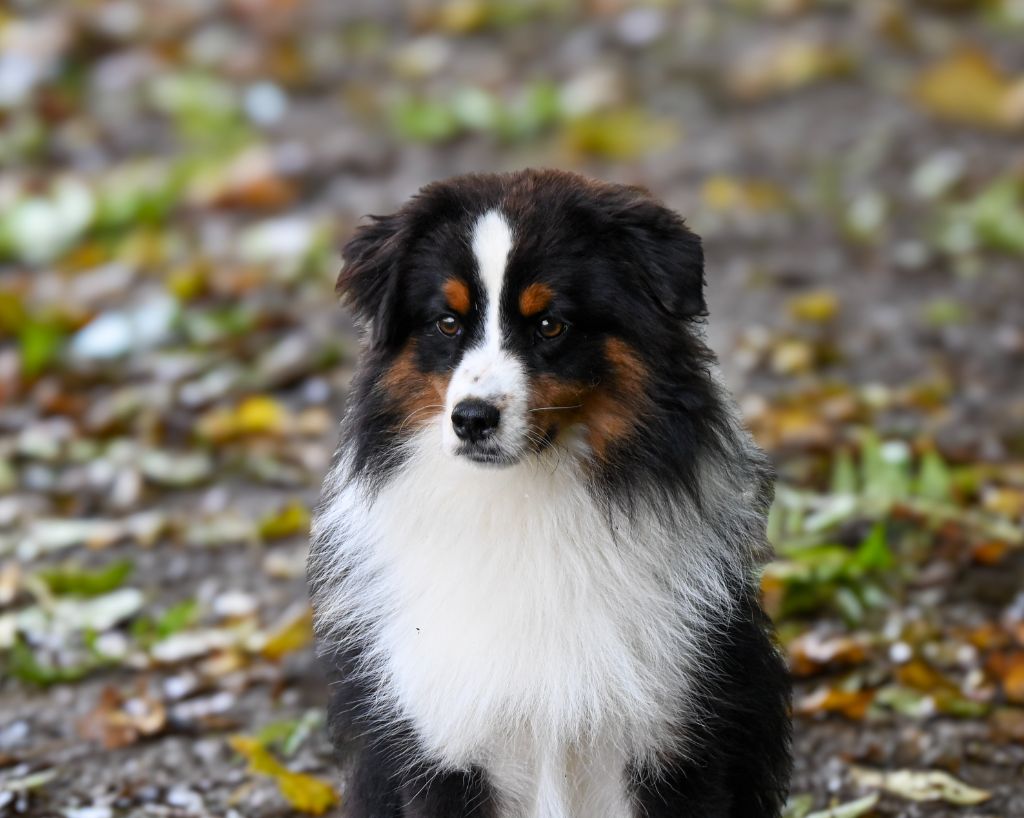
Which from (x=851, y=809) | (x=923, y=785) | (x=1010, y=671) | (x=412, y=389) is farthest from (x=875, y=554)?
→ (x=412, y=389)

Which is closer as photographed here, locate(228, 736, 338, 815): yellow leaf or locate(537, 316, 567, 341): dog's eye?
locate(537, 316, 567, 341): dog's eye

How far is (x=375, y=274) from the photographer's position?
12.4 feet

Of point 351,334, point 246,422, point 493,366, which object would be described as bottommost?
point 246,422

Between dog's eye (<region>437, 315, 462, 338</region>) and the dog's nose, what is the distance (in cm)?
26

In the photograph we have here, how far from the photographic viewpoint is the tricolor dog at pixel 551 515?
3553mm

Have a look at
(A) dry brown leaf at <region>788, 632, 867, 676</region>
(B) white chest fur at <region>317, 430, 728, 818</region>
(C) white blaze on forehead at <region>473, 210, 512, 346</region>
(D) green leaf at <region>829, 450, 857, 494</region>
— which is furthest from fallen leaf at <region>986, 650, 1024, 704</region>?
(C) white blaze on forehead at <region>473, 210, 512, 346</region>

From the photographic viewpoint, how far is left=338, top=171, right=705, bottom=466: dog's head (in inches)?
138

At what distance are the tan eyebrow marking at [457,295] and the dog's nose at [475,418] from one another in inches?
10.9

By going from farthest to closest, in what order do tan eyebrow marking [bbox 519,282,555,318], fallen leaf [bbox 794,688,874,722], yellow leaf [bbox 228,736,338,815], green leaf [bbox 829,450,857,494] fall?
green leaf [bbox 829,450,857,494], fallen leaf [bbox 794,688,874,722], yellow leaf [bbox 228,736,338,815], tan eyebrow marking [bbox 519,282,555,318]

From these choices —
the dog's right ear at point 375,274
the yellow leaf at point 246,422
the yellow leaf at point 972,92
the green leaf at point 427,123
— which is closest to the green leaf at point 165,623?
the yellow leaf at point 246,422

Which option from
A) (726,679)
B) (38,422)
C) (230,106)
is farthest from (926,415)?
(230,106)

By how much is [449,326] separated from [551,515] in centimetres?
53

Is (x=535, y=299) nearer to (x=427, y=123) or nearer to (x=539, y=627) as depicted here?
(x=539, y=627)

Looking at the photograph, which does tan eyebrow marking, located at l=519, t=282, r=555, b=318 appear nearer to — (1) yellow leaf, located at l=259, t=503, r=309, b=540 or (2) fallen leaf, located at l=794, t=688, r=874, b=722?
(2) fallen leaf, located at l=794, t=688, r=874, b=722
